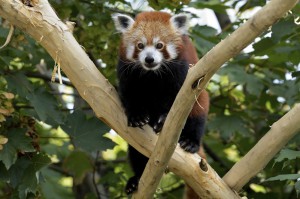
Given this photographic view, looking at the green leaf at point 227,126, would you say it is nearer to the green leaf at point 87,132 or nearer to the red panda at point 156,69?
the red panda at point 156,69

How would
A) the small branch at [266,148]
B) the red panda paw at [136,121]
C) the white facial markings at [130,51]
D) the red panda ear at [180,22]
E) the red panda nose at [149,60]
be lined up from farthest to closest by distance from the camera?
the red panda ear at [180,22], the white facial markings at [130,51], the red panda nose at [149,60], the red panda paw at [136,121], the small branch at [266,148]

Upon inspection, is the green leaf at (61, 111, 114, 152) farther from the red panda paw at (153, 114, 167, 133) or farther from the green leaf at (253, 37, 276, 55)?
the green leaf at (253, 37, 276, 55)

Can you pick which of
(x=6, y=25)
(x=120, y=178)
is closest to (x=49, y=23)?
(x=6, y=25)

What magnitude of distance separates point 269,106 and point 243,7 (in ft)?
3.90

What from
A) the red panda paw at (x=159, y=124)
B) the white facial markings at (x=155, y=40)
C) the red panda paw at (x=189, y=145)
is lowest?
the red panda paw at (x=189, y=145)

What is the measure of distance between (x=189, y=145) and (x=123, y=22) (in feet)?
3.92

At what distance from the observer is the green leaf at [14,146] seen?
3992mm

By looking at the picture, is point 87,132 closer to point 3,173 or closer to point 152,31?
point 3,173

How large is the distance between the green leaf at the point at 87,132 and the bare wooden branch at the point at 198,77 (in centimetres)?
76

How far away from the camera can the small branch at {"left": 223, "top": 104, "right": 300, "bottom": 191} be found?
339 cm

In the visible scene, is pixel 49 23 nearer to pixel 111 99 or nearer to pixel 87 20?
pixel 111 99

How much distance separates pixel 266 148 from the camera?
3.51 metres

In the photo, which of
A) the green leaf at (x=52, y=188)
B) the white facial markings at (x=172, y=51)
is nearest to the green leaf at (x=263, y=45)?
the white facial markings at (x=172, y=51)

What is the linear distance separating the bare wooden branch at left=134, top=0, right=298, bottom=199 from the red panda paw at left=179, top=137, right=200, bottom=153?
0.40 m
